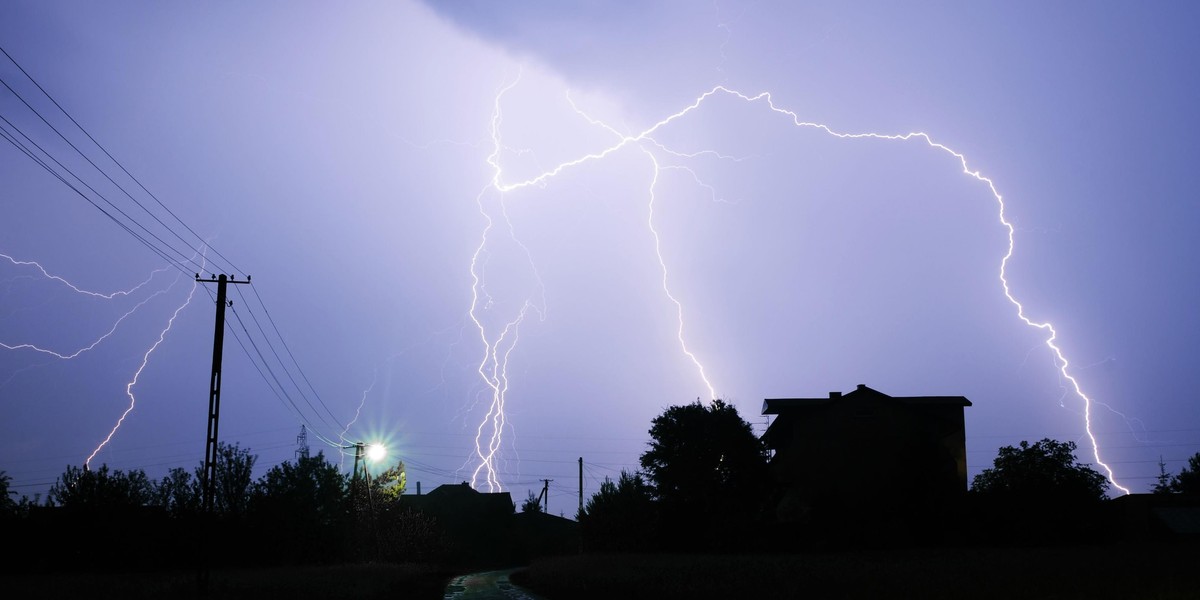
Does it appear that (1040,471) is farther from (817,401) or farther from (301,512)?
(301,512)

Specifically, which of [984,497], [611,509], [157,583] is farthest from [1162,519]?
[157,583]

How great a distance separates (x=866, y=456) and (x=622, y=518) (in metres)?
12.4

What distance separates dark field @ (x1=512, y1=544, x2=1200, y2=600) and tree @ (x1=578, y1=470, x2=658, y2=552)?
1362cm

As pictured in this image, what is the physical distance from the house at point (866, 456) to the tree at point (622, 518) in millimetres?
6613

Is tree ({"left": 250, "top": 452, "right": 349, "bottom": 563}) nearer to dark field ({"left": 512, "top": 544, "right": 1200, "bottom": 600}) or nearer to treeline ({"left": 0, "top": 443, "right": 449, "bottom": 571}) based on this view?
treeline ({"left": 0, "top": 443, "right": 449, "bottom": 571})

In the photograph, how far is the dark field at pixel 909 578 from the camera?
55.1 feet

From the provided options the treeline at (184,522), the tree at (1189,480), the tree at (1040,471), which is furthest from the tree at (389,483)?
→ the tree at (1189,480)

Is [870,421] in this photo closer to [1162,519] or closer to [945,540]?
[945,540]

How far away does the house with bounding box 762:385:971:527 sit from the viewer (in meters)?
39.4

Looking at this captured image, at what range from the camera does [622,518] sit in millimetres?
45219

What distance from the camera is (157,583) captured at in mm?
25234

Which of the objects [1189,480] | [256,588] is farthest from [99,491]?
[1189,480]

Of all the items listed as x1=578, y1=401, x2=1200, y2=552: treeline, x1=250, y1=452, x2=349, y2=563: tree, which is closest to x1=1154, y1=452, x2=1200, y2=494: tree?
x1=578, y1=401, x2=1200, y2=552: treeline

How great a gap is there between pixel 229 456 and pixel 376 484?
1430cm
